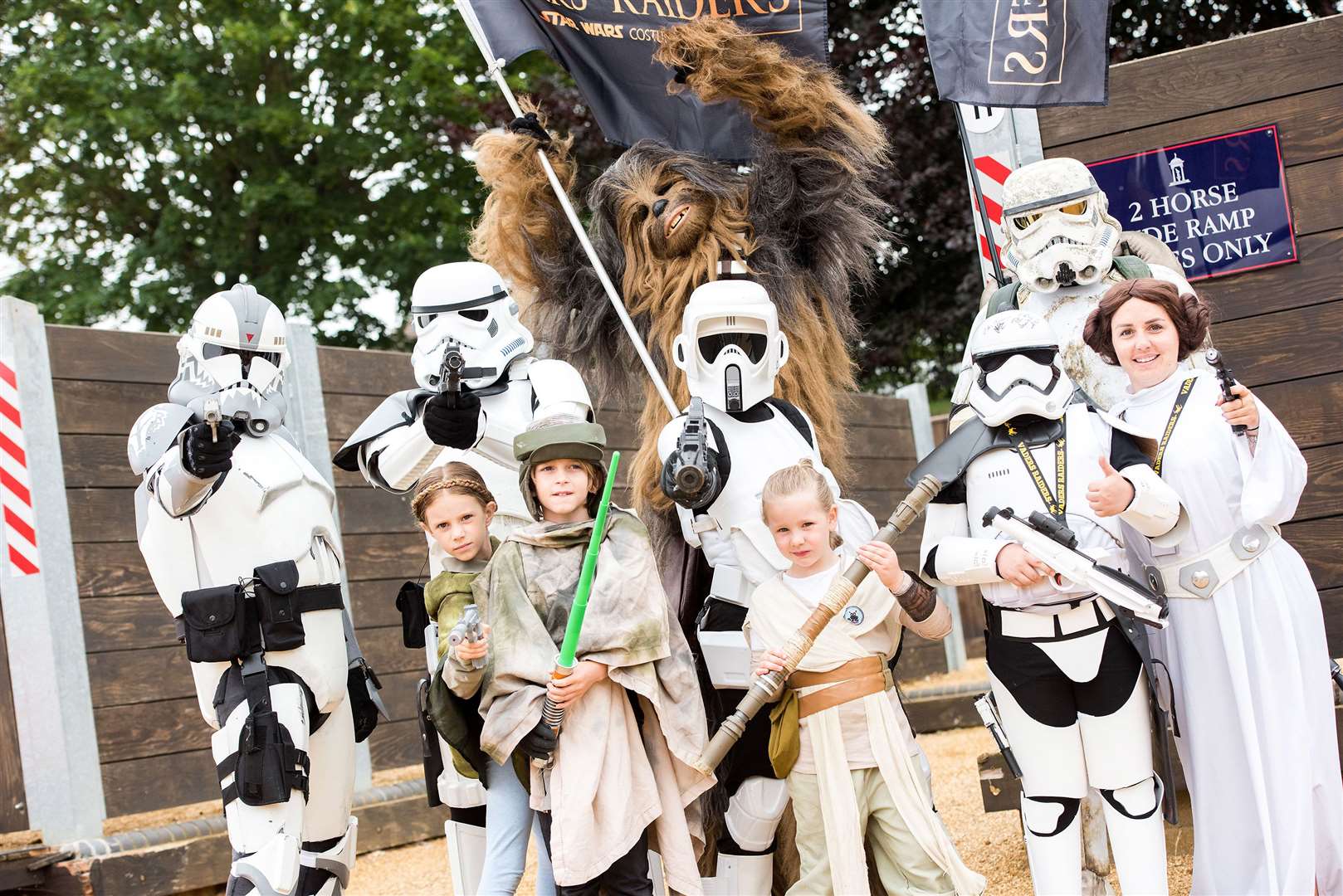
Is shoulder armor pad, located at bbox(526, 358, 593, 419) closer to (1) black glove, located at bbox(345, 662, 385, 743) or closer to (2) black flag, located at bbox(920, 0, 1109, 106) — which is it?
(1) black glove, located at bbox(345, 662, 385, 743)

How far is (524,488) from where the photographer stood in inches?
146

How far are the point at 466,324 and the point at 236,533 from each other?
2.97ft

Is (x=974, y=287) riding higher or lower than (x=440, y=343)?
higher

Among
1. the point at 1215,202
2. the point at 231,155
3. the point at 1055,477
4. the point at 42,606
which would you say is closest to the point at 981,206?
the point at 1215,202

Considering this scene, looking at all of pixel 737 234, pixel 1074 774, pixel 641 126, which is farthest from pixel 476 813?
pixel 641 126

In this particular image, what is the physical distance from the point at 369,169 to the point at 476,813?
11.9 meters

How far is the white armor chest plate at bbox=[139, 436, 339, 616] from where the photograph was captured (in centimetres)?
376

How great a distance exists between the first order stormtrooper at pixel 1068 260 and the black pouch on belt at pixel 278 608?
1926 mm

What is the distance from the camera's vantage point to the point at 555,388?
13.1 ft

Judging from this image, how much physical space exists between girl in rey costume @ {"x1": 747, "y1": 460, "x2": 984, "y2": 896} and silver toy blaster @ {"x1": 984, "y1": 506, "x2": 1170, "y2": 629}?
32cm

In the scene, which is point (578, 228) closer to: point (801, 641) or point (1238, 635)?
point (801, 641)

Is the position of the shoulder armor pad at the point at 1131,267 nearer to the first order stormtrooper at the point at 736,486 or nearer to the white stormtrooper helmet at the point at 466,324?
the first order stormtrooper at the point at 736,486

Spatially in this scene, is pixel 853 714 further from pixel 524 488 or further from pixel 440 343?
pixel 440 343

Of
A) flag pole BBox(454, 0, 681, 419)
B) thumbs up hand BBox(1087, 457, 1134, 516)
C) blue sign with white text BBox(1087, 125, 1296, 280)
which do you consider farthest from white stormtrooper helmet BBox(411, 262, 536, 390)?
blue sign with white text BBox(1087, 125, 1296, 280)
